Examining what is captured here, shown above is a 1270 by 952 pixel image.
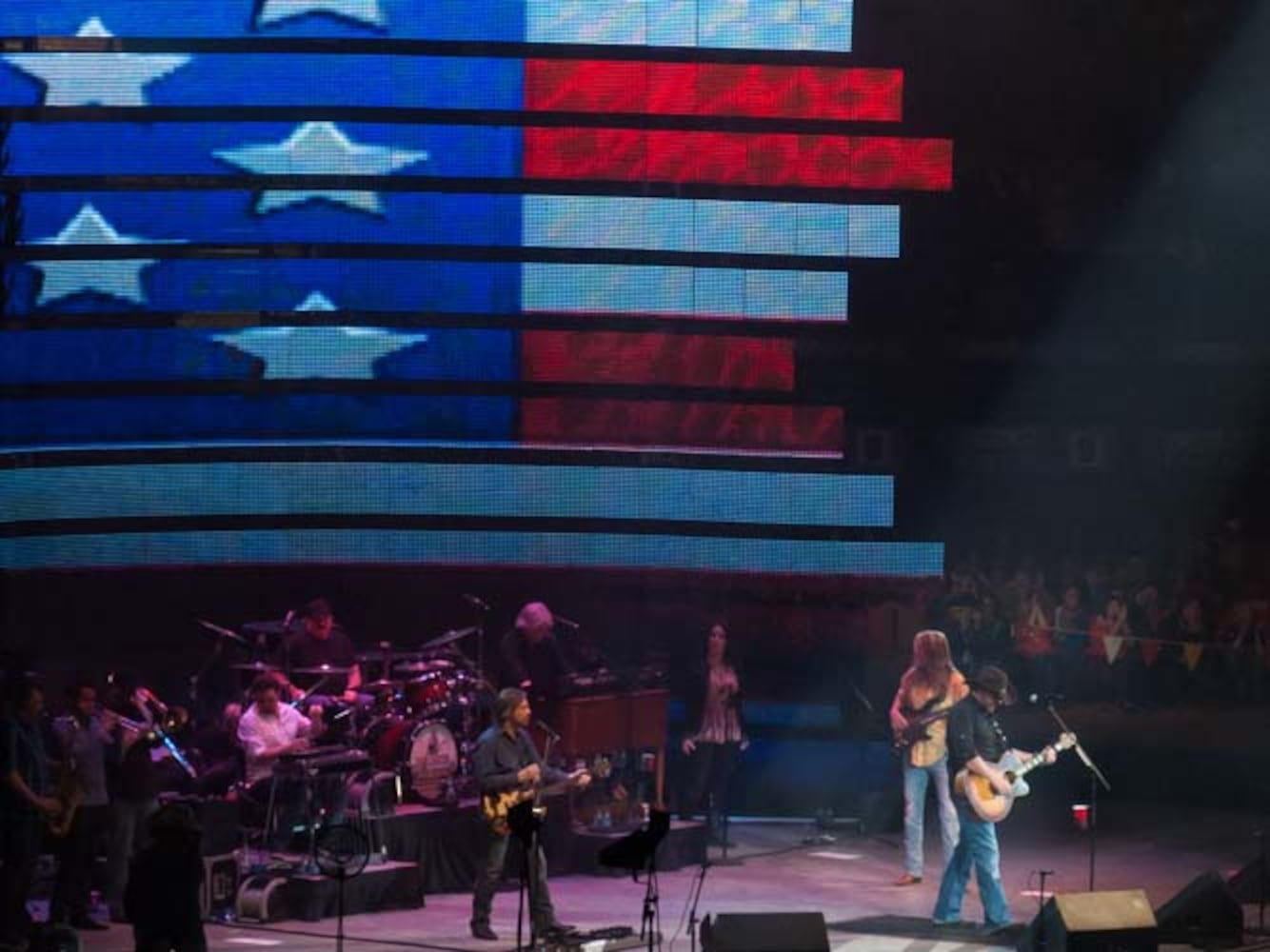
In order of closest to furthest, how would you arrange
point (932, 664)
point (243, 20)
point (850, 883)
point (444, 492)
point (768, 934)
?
point (768, 934) < point (932, 664) < point (850, 883) < point (243, 20) < point (444, 492)

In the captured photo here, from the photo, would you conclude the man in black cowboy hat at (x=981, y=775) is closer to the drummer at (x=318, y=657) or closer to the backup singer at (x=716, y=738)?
the backup singer at (x=716, y=738)

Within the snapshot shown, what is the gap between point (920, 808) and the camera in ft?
59.8

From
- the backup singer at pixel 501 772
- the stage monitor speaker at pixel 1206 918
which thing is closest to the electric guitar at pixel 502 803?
the backup singer at pixel 501 772

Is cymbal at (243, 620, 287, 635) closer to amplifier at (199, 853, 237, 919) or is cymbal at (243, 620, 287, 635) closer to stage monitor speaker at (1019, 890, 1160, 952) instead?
amplifier at (199, 853, 237, 919)

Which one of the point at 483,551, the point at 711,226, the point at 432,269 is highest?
the point at 711,226

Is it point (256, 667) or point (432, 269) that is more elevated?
point (432, 269)

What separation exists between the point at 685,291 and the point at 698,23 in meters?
2.45

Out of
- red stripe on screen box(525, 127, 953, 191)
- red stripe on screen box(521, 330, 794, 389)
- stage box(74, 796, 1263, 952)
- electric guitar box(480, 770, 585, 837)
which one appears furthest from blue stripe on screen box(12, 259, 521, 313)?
electric guitar box(480, 770, 585, 837)

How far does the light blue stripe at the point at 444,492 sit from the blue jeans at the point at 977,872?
6.50 meters

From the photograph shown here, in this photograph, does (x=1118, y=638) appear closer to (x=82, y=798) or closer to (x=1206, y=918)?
(x=1206, y=918)

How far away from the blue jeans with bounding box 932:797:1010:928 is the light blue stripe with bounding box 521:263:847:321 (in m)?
7.29

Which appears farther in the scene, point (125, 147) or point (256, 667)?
point (125, 147)

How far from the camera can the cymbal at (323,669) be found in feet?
65.5

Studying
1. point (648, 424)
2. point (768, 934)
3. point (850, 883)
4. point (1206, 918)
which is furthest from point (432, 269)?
point (768, 934)
